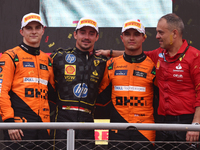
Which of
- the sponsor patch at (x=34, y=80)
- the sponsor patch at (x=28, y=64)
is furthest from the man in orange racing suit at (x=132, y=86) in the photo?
the sponsor patch at (x=28, y=64)

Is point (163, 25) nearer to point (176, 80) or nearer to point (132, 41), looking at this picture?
point (132, 41)

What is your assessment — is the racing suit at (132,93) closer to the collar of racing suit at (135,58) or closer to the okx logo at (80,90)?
the collar of racing suit at (135,58)

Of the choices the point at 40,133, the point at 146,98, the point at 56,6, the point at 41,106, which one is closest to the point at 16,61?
the point at 41,106

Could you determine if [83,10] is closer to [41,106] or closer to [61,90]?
[61,90]

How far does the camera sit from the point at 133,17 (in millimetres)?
3350

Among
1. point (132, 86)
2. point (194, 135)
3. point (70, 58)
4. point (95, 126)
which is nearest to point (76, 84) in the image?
A: point (70, 58)

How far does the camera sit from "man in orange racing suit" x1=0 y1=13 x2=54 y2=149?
8.50 ft

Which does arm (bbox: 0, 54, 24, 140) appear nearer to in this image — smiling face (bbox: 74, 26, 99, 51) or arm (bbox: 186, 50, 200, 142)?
smiling face (bbox: 74, 26, 99, 51)

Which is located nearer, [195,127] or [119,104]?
[195,127]

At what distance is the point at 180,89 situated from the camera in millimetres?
2639

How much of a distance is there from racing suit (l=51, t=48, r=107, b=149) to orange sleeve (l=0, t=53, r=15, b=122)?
0.46 m

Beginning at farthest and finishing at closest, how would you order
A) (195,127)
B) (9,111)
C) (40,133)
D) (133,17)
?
(133,17) < (40,133) < (9,111) < (195,127)

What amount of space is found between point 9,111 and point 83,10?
150 cm

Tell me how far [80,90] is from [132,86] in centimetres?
52
